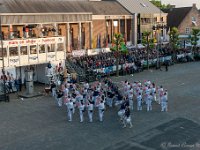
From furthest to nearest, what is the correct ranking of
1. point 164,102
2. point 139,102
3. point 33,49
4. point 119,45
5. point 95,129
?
point 119,45 < point 33,49 < point 139,102 < point 164,102 < point 95,129

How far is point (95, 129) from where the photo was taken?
21781mm

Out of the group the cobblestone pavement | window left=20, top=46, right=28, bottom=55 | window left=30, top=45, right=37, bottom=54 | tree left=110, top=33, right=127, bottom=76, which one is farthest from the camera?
tree left=110, top=33, right=127, bottom=76

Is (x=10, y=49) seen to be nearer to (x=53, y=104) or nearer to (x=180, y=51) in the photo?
(x=53, y=104)

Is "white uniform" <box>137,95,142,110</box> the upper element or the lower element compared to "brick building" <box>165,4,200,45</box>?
lower

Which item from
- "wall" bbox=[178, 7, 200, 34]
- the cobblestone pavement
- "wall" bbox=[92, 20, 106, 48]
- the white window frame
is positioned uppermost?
"wall" bbox=[178, 7, 200, 34]

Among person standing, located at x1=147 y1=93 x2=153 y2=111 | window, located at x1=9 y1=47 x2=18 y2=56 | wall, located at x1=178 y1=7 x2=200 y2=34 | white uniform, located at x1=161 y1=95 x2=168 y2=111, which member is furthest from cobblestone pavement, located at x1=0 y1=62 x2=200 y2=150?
wall, located at x1=178 y1=7 x2=200 y2=34

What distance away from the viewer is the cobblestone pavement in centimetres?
1905

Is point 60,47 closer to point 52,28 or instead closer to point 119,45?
point 52,28

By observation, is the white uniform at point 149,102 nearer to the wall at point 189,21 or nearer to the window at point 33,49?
the window at point 33,49

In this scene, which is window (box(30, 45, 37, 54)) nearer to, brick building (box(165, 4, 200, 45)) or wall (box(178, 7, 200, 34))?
brick building (box(165, 4, 200, 45))

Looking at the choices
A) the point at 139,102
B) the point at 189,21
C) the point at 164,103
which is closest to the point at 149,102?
the point at 139,102

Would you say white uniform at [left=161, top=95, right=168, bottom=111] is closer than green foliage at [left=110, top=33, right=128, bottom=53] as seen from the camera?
Yes

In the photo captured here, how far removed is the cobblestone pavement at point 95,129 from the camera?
19.0 m

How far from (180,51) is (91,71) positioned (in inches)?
856
